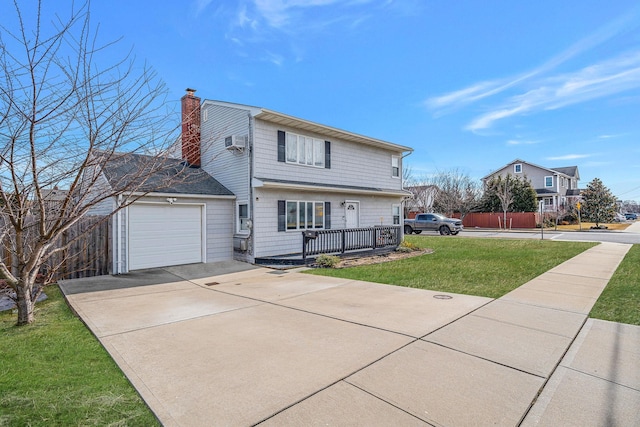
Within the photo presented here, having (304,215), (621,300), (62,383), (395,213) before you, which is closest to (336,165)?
(304,215)

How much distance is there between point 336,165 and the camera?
14.3 meters

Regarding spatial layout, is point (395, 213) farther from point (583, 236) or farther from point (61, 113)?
point (61, 113)

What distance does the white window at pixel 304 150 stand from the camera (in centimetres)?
1262

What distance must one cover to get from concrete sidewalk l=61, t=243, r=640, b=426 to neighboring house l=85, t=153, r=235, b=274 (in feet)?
9.90

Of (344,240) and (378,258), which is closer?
(344,240)

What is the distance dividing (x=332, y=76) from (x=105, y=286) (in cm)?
1451

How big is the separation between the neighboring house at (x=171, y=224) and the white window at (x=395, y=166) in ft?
30.4

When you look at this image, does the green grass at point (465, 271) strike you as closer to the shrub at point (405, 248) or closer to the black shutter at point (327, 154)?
the shrub at point (405, 248)

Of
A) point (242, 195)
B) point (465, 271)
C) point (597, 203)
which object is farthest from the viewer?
point (597, 203)

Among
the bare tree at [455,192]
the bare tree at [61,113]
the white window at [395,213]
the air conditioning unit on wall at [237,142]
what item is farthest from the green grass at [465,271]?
the bare tree at [455,192]

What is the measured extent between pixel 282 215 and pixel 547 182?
39.2m

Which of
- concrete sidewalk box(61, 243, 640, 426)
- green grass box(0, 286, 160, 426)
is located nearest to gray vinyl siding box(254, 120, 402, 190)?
concrete sidewalk box(61, 243, 640, 426)

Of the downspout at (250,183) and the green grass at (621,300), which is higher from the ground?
the downspout at (250,183)

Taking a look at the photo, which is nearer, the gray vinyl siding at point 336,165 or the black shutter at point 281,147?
the gray vinyl siding at point 336,165
